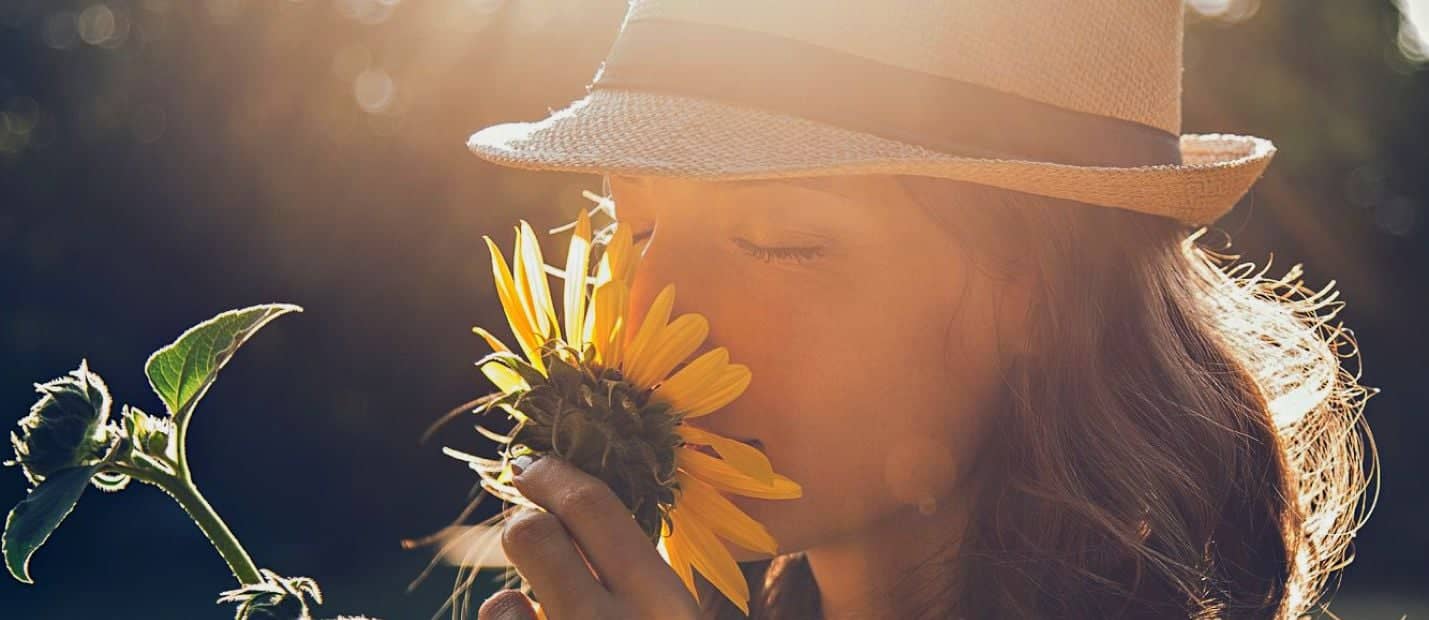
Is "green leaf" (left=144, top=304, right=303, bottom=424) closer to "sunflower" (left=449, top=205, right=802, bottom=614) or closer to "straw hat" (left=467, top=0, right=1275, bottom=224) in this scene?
"sunflower" (left=449, top=205, right=802, bottom=614)

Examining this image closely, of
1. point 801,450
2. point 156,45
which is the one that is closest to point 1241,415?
point 801,450

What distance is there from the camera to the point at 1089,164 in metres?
1.55

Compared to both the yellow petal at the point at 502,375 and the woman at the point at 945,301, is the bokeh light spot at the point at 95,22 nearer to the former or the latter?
the woman at the point at 945,301

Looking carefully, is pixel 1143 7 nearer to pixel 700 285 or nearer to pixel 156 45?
pixel 700 285

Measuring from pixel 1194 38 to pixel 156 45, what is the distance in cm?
417

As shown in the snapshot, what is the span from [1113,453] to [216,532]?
1.11 meters

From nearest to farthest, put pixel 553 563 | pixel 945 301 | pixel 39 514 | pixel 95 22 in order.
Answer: pixel 39 514
pixel 553 563
pixel 945 301
pixel 95 22

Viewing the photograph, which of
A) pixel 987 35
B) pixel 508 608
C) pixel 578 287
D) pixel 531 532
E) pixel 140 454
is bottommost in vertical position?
pixel 508 608

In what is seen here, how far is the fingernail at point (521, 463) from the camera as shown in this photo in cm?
130

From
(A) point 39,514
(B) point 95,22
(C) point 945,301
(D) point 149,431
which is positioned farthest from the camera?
(B) point 95,22

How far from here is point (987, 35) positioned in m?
1.52

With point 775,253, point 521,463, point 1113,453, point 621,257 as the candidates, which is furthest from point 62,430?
point 1113,453

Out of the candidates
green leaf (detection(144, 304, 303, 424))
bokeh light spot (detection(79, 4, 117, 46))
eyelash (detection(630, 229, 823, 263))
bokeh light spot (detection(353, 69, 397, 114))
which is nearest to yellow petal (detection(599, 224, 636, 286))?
eyelash (detection(630, 229, 823, 263))

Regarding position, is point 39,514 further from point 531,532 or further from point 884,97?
point 884,97
